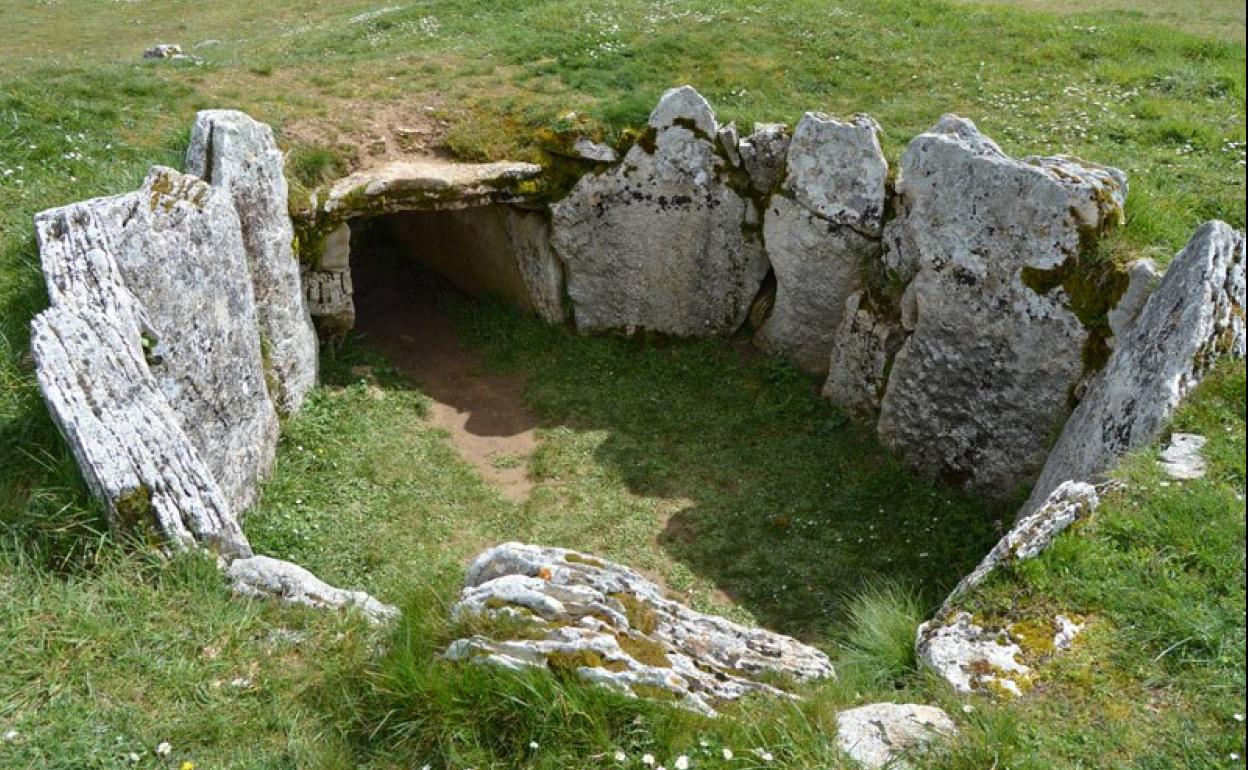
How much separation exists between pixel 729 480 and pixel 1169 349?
4.97 metres

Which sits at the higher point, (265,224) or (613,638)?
(265,224)

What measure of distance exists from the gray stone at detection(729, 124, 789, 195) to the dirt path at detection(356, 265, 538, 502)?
400 cm

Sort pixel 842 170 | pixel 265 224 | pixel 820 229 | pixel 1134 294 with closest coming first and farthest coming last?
pixel 1134 294 → pixel 265 224 → pixel 842 170 → pixel 820 229

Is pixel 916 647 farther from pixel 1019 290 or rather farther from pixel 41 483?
pixel 41 483

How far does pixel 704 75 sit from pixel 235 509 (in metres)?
9.63

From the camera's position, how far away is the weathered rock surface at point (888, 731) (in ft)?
18.9

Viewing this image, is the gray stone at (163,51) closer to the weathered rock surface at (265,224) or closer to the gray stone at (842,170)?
the weathered rock surface at (265,224)

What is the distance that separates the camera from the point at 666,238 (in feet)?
47.8

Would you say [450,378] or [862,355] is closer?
[862,355]

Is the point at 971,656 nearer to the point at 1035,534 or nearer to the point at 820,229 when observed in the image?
the point at 1035,534

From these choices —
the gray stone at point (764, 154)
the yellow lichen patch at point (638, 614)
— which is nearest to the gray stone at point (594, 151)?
the gray stone at point (764, 154)

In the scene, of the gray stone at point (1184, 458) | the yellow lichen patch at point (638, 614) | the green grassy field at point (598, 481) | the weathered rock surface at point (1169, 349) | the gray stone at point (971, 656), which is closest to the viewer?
the green grassy field at point (598, 481)

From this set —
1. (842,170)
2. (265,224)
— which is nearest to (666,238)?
(842,170)

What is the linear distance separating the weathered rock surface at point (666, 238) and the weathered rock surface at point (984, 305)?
264 cm
